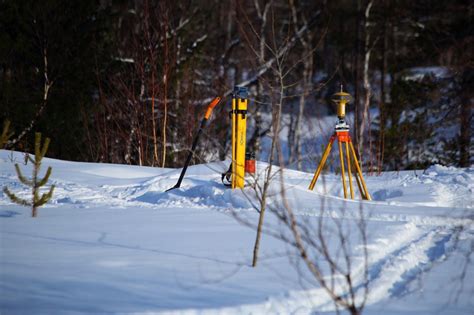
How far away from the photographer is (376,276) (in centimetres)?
438

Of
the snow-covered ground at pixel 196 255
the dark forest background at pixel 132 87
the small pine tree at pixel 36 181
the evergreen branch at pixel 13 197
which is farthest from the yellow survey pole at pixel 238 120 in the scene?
the dark forest background at pixel 132 87

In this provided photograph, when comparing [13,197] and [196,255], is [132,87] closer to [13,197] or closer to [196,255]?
[13,197]

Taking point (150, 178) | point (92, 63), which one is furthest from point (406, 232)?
point (92, 63)

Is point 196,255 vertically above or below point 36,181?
below

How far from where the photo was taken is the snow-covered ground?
365 centimetres

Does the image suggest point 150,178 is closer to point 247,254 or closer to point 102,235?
point 102,235

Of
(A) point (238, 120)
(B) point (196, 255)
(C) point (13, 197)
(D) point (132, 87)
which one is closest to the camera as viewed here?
(B) point (196, 255)

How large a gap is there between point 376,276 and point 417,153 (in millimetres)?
10731

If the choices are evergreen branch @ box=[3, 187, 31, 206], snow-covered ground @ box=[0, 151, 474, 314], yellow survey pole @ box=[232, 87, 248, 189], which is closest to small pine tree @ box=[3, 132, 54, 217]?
evergreen branch @ box=[3, 187, 31, 206]

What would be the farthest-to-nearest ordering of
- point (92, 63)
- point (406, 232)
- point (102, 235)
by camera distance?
point (92, 63) < point (406, 232) < point (102, 235)

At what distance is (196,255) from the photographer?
4.73 metres

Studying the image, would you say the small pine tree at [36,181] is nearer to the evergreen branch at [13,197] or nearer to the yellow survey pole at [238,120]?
the evergreen branch at [13,197]

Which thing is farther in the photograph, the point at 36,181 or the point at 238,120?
the point at 238,120

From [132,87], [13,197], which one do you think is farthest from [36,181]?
[132,87]
